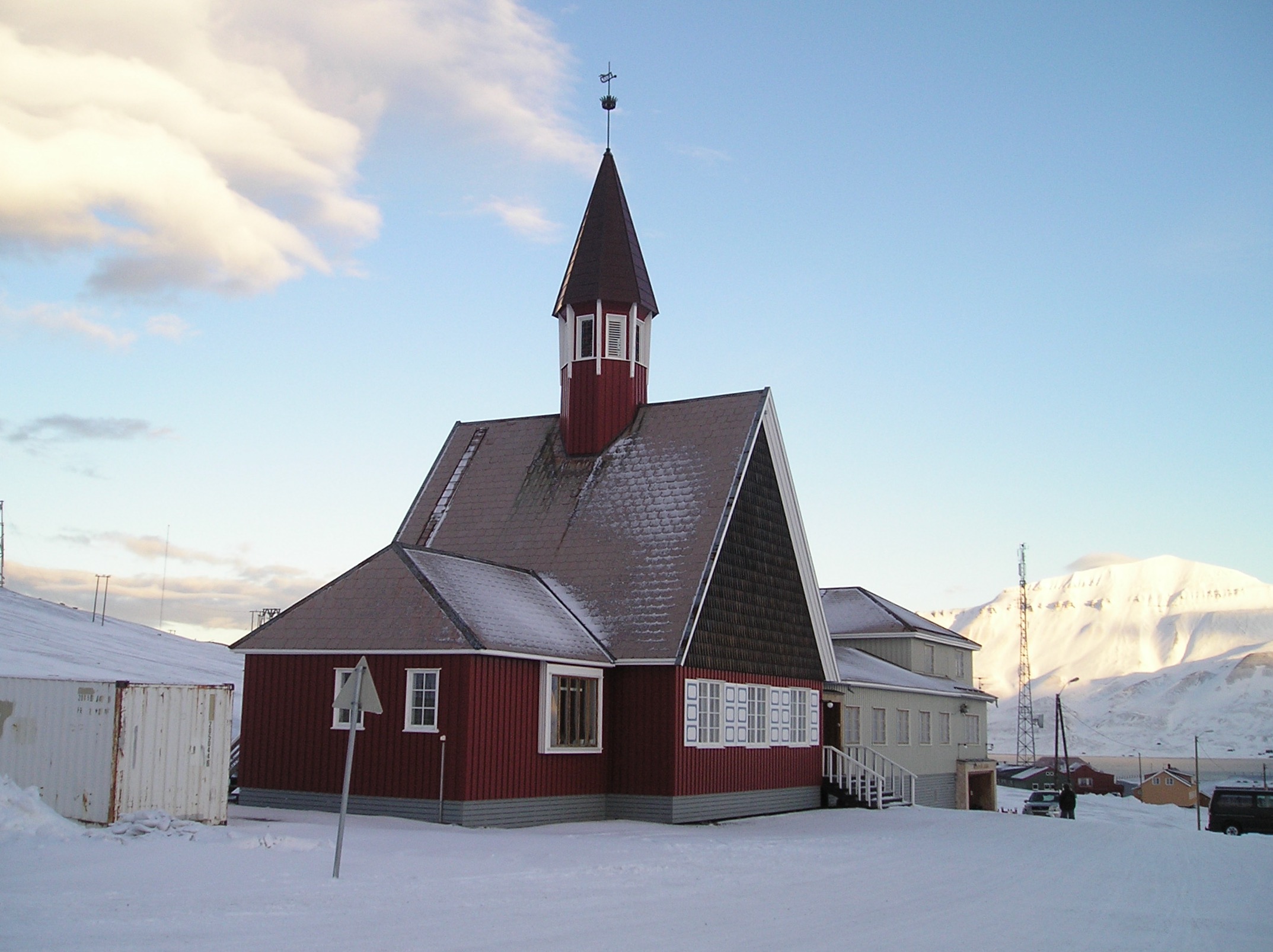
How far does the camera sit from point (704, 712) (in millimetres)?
22922

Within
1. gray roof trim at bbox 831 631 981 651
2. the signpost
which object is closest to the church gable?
the signpost

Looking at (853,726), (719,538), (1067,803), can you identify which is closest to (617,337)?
(719,538)

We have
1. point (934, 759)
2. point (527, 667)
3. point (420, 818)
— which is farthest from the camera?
point (934, 759)

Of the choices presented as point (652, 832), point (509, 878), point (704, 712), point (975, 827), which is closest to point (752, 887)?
point (509, 878)

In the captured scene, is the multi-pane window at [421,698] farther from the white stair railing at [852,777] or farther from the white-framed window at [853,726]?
the white-framed window at [853,726]

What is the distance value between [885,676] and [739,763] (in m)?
12.1

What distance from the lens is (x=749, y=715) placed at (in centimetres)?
2456

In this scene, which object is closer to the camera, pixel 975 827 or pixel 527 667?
pixel 527 667

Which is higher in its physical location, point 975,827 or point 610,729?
point 610,729

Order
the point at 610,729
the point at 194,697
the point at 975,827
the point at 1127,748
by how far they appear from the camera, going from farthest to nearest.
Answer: the point at 1127,748
the point at 975,827
the point at 610,729
the point at 194,697

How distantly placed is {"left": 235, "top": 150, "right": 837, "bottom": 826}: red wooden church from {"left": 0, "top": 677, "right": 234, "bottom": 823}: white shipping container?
3.98 m

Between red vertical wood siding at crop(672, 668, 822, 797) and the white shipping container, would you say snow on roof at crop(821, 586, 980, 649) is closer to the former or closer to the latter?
red vertical wood siding at crop(672, 668, 822, 797)

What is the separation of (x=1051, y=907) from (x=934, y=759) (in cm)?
2513

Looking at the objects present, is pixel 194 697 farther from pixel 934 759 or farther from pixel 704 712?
pixel 934 759
